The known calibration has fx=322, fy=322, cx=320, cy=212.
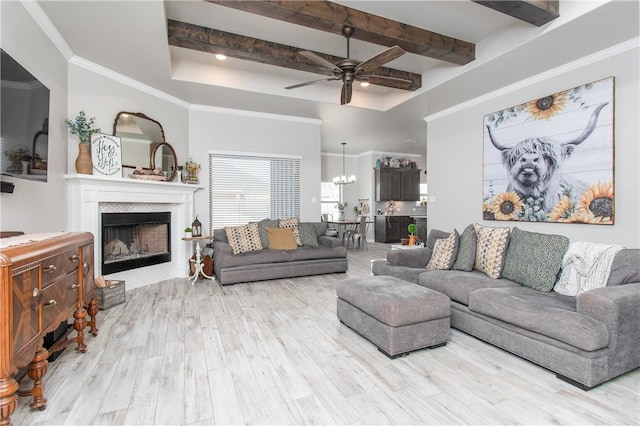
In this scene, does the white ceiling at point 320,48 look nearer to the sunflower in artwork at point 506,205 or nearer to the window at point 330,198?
the sunflower in artwork at point 506,205

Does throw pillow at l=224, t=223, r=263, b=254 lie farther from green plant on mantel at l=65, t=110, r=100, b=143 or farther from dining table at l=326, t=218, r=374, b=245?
dining table at l=326, t=218, r=374, b=245

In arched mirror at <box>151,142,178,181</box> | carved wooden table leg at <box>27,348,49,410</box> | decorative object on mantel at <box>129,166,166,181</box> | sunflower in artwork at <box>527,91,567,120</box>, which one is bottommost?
carved wooden table leg at <box>27,348,49,410</box>

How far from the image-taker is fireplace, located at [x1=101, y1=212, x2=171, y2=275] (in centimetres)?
419

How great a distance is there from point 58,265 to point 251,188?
167 inches

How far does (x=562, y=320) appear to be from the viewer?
2.04 metres

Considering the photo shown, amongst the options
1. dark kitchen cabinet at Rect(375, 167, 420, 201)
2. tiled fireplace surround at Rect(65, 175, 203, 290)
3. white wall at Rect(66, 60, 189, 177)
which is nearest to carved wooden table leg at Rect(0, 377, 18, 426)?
tiled fireplace surround at Rect(65, 175, 203, 290)

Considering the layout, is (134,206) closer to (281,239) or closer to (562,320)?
(281,239)

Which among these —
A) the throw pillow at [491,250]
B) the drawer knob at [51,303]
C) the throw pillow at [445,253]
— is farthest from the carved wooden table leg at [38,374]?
the throw pillow at [491,250]

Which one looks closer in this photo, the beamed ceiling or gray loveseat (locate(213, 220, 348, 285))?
the beamed ceiling

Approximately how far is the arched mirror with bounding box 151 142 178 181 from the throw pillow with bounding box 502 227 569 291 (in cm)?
470

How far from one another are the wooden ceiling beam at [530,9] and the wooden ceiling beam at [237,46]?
146 cm

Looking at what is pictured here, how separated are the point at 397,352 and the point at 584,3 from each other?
11.2 feet

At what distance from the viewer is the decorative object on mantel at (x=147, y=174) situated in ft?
14.3

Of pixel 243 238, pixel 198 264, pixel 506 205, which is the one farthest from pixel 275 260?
pixel 506 205
